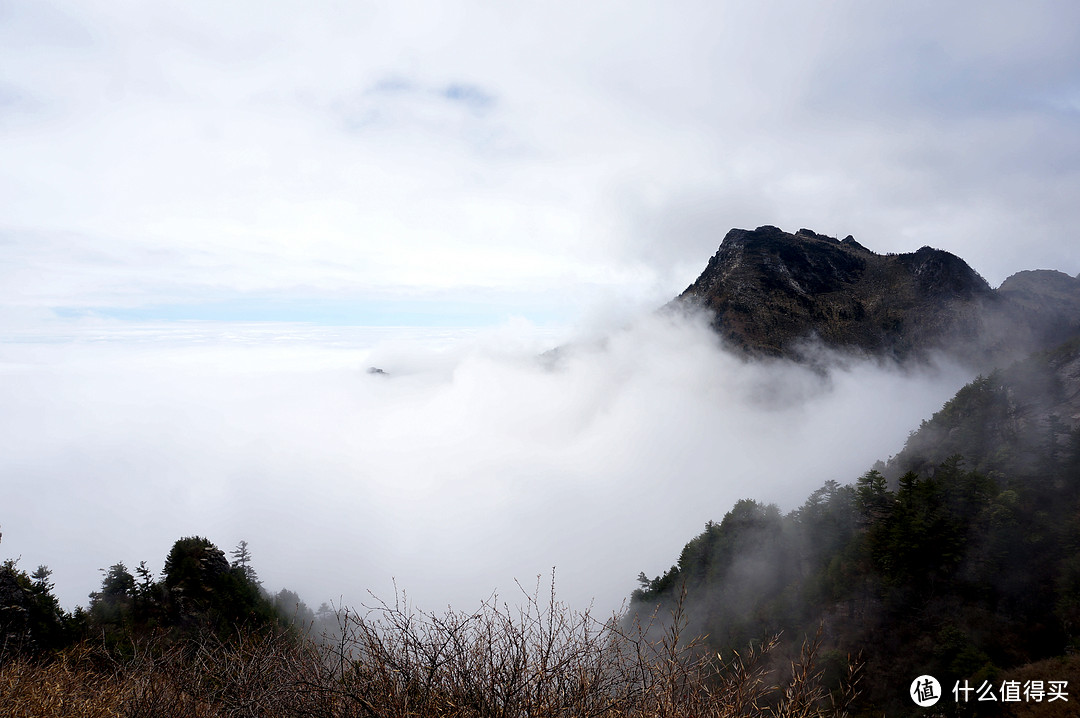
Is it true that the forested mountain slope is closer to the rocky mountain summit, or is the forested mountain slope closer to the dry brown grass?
the dry brown grass

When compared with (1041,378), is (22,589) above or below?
below

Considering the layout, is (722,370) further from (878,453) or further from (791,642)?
(791,642)

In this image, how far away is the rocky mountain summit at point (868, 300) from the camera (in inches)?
4988

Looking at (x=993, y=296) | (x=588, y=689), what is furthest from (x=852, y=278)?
(x=588, y=689)

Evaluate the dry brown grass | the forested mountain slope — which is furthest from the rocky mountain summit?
the dry brown grass

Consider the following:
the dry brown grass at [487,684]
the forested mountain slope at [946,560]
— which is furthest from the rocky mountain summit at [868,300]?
the dry brown grass at [487,684]

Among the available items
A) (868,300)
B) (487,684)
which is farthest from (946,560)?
(868,300)

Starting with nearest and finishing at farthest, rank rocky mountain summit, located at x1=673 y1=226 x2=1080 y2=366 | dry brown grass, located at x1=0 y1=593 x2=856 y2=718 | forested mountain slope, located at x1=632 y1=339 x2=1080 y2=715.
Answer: dry brown grass, located at x1=0 y1=593 x2=856 y2=718
forested mountain slope, located at x1=632 y1=339 x2=1080 y2=715
rocky mountain summit, located at x1=673 y1=226 x2=1080 y2=366

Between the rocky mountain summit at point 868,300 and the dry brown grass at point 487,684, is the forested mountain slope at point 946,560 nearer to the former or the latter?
the dry brown grass at point 487,684

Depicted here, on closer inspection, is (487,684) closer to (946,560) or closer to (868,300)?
(946,560)

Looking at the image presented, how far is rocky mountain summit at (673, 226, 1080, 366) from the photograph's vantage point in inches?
4988

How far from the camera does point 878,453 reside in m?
140

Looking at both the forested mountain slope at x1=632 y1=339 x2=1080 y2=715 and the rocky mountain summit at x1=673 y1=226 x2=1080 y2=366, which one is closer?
the forested mountain slope at x1=632 y1=339 x2=1080 y2=715

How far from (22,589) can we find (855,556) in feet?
192
